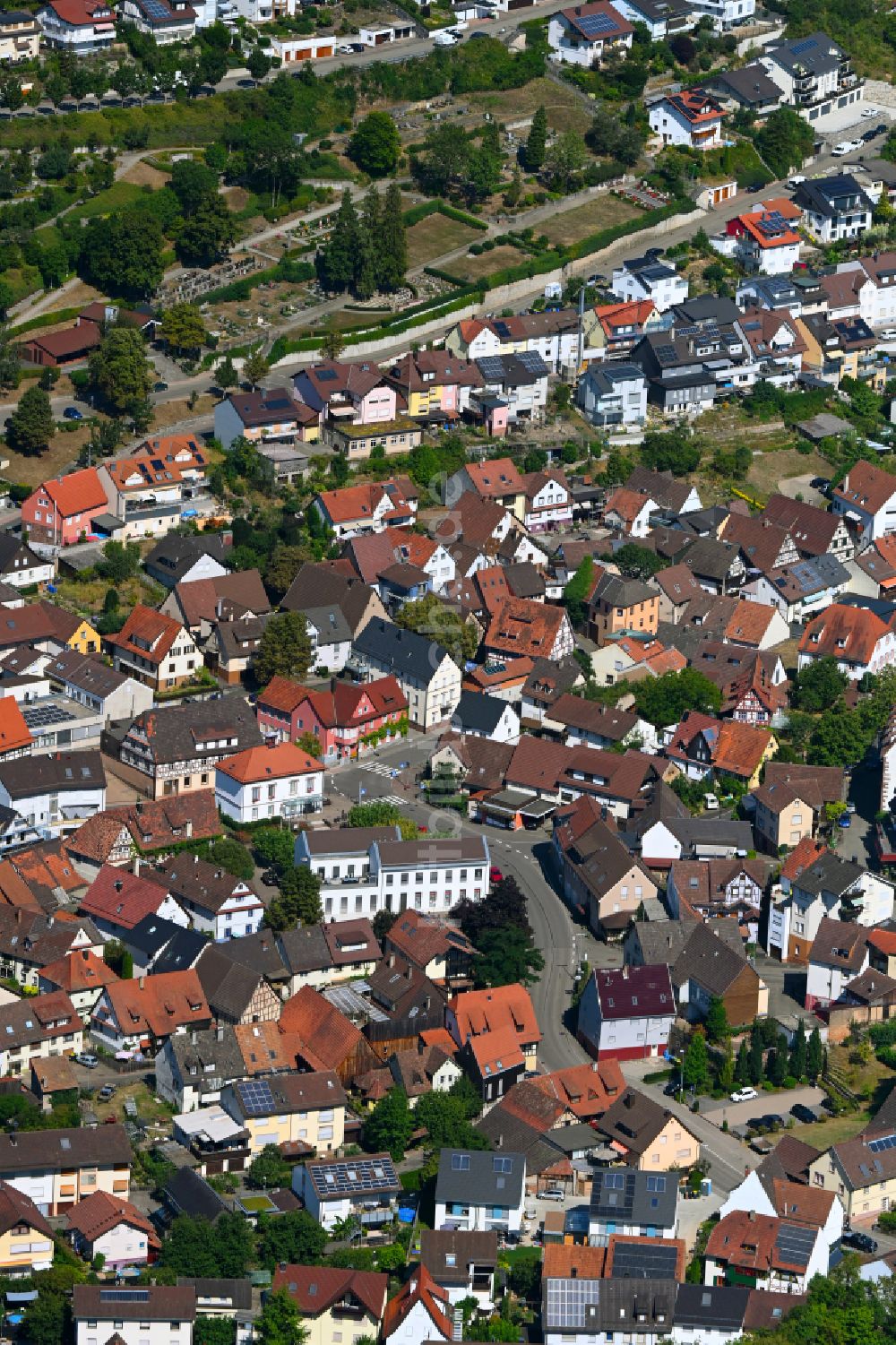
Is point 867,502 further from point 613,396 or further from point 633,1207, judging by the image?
point 633,1207

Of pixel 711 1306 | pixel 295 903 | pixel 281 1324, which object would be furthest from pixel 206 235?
pixel 711 1306

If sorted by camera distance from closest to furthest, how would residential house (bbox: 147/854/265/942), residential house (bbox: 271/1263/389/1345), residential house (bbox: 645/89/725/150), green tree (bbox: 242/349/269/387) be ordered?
residential house (bbox: 271/1263/389/1345) → residential house (bbox: 147/854/265/942) → green tree (bbox: 242/349/269/387) → residential house (bbox: 645/89/725/150)

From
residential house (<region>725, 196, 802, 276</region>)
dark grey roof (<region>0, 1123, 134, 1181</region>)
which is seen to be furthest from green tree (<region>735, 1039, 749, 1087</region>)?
residential house (<region>725, 196, 802, 276</region>)

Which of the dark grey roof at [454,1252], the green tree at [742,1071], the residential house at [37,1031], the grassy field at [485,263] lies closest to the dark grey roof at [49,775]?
the residential house at [37,1031]

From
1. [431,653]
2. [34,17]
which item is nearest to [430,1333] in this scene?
[431,653]

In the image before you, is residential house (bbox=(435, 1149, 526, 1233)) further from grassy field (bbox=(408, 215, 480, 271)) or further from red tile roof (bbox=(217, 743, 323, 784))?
grassy field (bbox=(408, 215, 480, 271))

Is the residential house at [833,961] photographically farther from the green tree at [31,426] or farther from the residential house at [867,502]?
the green tree at [31,426]

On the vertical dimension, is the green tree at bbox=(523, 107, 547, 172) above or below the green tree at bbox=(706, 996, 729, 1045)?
above

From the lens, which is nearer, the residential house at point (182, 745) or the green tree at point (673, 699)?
the residential house at point (182, 745)
